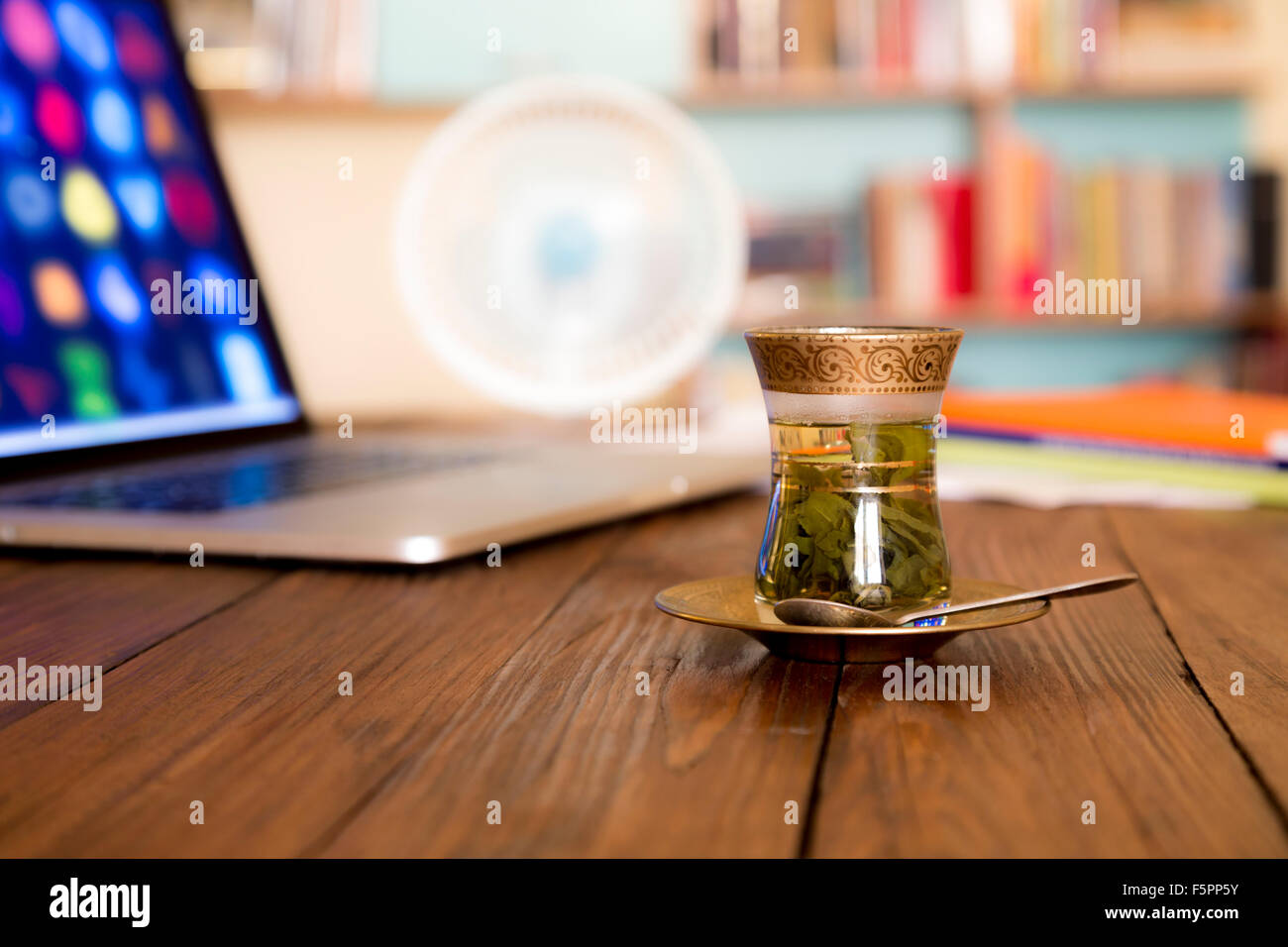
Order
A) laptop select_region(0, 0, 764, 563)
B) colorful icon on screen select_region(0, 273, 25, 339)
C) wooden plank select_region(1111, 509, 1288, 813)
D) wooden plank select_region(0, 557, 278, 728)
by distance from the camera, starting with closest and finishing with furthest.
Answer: wooden plank select_region(1111, 509, 1288, 813) → wooden plank select_region(0, 557, 278, 728) → laptop select_region(0, 0, 764, 563) → colorful icon on screen select_region(0, 273, 25, 339)

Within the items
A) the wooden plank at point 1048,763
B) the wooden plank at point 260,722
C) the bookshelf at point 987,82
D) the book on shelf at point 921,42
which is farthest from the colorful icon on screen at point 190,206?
the book on shelf at point 921,42

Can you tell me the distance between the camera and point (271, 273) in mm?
1898

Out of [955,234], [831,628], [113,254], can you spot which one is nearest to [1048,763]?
[831,628]

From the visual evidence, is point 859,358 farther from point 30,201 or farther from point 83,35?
point 83,35

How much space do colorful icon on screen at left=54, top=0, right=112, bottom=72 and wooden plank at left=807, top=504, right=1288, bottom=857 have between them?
0.96 meters

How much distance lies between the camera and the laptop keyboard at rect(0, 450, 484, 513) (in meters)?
0.87

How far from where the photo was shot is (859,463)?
535 mm

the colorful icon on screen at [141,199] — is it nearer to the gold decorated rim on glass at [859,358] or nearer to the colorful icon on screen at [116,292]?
the colorful icon on screen at [116,292]

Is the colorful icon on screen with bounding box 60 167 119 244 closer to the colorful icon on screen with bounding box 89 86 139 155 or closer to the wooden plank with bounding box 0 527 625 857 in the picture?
the colorful icon on screen with bounding box 89 86 139 155

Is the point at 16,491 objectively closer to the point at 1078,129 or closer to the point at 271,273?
the point at 271,273

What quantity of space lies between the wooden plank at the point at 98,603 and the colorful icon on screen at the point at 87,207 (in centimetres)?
38

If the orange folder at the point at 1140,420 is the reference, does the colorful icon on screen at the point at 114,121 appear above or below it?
above

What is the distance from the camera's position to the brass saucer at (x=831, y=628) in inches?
19.5

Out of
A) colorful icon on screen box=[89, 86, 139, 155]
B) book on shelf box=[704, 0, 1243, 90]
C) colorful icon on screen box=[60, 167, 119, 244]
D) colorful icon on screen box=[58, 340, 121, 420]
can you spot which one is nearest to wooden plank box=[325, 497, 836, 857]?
colorful icon on screen box=[58, 340, 121, 420]
